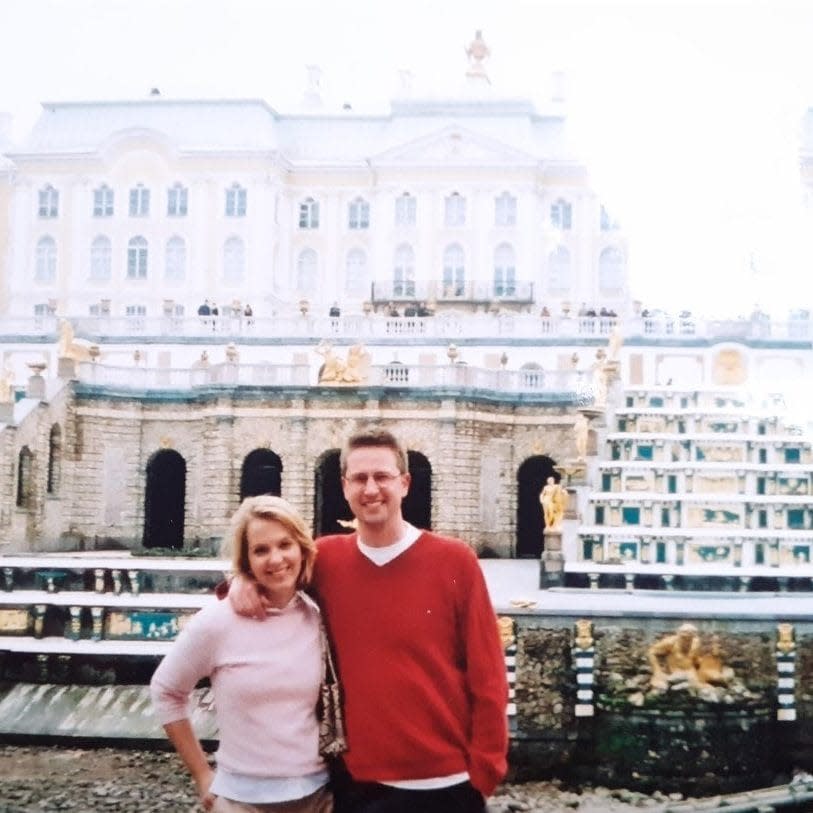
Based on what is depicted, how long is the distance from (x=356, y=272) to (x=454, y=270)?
110 inches

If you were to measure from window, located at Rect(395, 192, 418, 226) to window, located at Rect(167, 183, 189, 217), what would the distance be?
19.3 feet

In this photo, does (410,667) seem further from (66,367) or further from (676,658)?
(66,367)

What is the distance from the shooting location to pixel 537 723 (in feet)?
28.8

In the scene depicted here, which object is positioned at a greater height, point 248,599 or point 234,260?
point 234,260

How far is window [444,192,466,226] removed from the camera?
2956 centimetres

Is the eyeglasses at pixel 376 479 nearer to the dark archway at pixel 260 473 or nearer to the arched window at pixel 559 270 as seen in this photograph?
the dark archway at pixel 260 473

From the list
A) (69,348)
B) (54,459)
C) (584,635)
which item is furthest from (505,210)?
(584,635)

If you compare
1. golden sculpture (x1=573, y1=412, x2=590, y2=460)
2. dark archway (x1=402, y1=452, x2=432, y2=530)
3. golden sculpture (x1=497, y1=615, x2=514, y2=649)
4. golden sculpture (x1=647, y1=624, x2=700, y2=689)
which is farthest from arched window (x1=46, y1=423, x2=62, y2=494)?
golden sculpture (x1=647, y1=624, x2=700, y2=689)

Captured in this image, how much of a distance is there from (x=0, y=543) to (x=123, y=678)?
7.38 meters

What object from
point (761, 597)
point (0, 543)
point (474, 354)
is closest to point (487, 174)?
point (474, 354)

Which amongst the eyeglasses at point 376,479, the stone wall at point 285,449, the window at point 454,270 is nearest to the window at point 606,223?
the window at point 454,270

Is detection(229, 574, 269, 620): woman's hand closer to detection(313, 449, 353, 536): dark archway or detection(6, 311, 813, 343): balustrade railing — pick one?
detection(313, 449, 353, 536): dark archway

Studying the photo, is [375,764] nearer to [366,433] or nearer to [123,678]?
[366,433]

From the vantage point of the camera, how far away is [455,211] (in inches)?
1166
